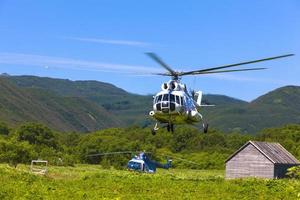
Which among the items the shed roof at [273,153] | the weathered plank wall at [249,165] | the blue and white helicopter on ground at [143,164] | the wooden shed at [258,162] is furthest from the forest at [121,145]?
the shed roof at [273,153]

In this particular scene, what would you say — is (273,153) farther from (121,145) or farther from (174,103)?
(174,103)

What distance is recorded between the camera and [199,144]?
4299 inches

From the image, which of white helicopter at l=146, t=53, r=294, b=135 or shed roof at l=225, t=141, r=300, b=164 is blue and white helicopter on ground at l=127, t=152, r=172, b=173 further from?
white helicopter at l=146, t=53, r=294, b=135

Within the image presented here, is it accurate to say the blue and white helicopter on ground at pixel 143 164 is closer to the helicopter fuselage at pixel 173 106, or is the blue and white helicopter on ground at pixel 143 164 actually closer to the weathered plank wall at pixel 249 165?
the weathered plank wall at pixel 249 165

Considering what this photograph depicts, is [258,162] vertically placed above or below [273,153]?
below

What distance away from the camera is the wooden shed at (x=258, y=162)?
65062 mm

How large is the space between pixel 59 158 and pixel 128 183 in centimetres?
3264

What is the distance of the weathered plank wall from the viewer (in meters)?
65.2

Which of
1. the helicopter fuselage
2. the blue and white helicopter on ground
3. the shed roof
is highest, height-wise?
the helicopter fuselage

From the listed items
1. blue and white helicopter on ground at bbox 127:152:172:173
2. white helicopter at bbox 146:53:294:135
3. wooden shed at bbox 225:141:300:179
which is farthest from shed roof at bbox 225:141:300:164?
white helicopter at bbox 146:53:294:135

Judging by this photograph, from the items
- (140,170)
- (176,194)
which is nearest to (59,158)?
(140,170)

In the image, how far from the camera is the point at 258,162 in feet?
216

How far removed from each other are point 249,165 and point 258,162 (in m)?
1.07

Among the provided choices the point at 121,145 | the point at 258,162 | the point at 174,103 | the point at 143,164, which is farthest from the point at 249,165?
the point at 174,103
